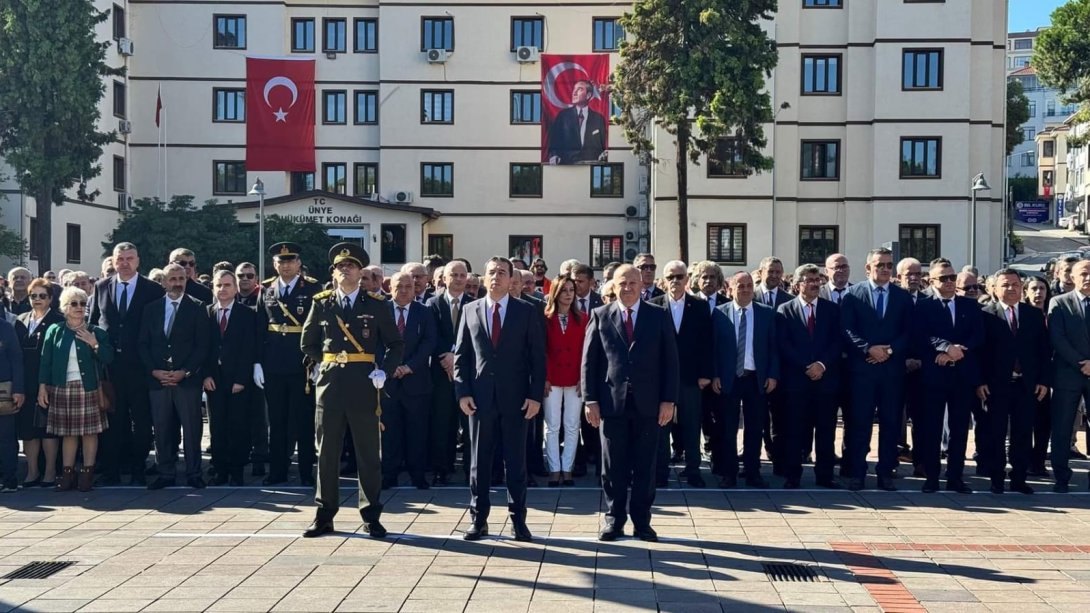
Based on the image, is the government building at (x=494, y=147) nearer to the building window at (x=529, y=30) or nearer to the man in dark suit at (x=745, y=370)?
the building window at (x=529, y=30)

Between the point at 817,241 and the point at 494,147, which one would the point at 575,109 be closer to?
the point at 494,147

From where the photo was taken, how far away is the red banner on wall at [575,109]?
139 feet

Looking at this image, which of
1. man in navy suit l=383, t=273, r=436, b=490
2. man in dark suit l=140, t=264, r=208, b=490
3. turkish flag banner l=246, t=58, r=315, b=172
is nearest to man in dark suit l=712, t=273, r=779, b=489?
man in navy suit l=383, t=273, r=436, b=490

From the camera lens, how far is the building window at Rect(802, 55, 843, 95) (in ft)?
136

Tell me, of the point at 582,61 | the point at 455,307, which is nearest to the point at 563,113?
the point at 582,61

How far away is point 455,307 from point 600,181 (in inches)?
1375

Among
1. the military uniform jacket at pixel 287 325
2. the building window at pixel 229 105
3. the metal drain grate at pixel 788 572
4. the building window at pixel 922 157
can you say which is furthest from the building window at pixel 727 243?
the metal drain grate at pixel 788 572

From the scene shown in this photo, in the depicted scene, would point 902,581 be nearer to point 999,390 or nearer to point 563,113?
point 999,390

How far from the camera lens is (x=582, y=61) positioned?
139 feet

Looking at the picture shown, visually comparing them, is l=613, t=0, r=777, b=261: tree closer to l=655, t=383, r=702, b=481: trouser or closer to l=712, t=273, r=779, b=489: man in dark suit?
l=712, t=273, r=779, b=489: man in dark suit

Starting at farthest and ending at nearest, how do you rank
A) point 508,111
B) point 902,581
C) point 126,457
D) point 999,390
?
point 508,111 → point 126,457 → point 999,390 → point 902,581

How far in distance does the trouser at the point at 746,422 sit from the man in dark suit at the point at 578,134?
32.0 metres

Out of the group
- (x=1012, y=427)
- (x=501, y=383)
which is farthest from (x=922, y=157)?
(x=501, y=383)

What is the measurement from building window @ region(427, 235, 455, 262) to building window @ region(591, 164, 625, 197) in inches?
239
